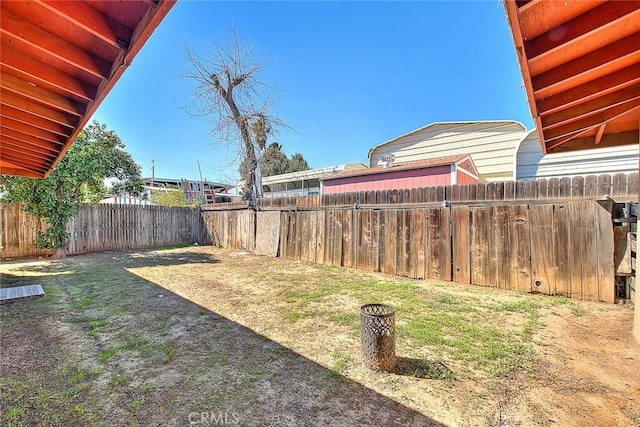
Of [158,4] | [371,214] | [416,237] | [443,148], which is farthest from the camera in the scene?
[443,148]

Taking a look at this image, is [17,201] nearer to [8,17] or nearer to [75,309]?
[75,309]

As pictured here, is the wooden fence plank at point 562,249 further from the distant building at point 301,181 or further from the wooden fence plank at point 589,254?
the distant building at point 301,181

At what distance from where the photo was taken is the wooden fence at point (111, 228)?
7.84 m

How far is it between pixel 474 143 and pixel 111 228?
1258 centimetres

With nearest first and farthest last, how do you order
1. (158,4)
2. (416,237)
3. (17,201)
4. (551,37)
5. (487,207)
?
(158,4) < (551,37) < (487,207) < (416,237) < (17,201)

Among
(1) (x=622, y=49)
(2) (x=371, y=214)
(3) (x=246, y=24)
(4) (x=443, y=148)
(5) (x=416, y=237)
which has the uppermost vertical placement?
(3) (x=246, y=24)

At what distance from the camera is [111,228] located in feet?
31.6

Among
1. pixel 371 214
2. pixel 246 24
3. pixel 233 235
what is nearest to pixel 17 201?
pixel 233 235

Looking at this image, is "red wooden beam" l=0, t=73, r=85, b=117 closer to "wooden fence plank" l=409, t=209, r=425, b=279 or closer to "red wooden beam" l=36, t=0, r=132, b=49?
"red wooden beam" l=36, t=0, r=132, b=49

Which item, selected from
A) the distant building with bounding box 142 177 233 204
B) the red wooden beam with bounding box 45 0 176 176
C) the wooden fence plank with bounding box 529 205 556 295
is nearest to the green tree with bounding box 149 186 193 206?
the distant building with bounding box 142 177 233 204

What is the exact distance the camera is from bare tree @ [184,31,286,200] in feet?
32.1

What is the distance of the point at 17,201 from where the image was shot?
303 inches

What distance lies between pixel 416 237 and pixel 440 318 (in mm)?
2258

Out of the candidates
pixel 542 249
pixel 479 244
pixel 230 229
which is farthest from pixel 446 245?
pixel 230 229
